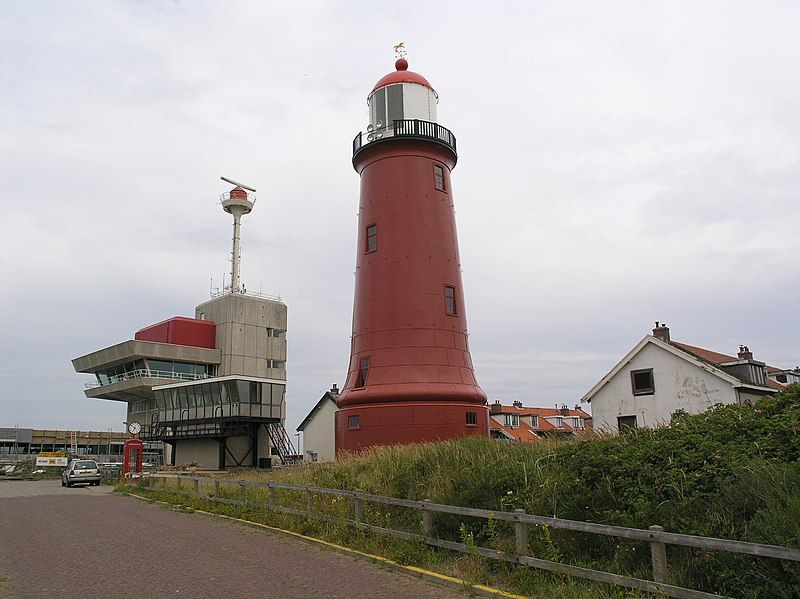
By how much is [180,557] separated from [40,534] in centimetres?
581

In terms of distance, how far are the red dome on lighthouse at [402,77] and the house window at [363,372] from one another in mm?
9905

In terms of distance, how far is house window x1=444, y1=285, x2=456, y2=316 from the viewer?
22.2 m

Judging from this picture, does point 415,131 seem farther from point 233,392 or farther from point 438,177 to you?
point 233,392

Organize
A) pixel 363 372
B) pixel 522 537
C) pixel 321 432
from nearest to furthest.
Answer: pixel 522 537
pixel 363 372
pixel 321 432

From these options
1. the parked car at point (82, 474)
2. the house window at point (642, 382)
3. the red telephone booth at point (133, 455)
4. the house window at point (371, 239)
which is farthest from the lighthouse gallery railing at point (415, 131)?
the parked car at point (82, 474)

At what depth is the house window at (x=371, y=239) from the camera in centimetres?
2286

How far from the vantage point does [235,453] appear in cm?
4122

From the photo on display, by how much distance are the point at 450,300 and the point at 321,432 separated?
3452 cm

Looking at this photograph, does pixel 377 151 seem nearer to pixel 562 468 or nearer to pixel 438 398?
pixel 438 398

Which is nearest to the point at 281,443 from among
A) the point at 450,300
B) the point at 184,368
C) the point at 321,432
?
the point at 321,432

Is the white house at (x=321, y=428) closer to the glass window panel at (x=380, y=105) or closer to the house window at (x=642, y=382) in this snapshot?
the house window at (x=642, y=382)

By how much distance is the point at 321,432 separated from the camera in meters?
54.1

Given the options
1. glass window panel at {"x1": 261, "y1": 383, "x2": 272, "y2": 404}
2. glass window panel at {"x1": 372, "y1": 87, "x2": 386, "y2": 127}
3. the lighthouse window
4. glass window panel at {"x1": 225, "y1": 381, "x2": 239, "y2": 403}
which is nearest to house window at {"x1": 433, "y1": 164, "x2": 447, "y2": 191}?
the lighthouse window

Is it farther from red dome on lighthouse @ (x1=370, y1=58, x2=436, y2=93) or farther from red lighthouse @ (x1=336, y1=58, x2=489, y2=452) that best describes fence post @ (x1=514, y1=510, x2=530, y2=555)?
red dome on lighthouse @ (x1=370, y1=58, x2=436, y2=93)
